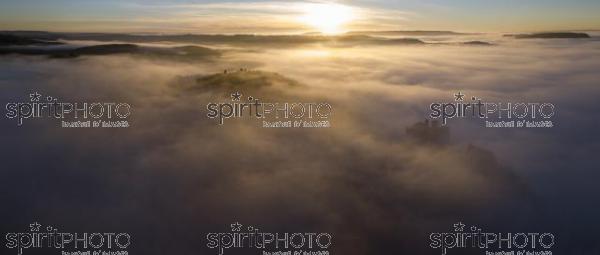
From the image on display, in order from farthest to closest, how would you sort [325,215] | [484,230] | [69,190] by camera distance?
[325,215] < [69,190] < [484,230]

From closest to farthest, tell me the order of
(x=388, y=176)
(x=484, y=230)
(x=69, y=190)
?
1. (x=484, y=230)
2. (x=69, y=190)
3. (x=388, y=176)

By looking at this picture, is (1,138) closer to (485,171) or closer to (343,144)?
(343,144)

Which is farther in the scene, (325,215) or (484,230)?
(325,215)

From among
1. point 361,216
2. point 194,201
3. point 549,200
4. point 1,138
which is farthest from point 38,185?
point 549,200

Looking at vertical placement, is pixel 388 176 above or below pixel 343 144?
below

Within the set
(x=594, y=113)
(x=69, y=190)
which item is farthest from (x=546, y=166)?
(x=69, y=190)

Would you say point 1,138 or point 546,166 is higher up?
point 1,138

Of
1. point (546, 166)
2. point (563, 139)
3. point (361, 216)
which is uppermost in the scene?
point (563, 139)

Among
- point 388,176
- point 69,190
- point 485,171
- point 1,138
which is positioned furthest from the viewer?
point 388,176

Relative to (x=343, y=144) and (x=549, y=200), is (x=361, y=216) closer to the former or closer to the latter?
(x=343, y=144)
